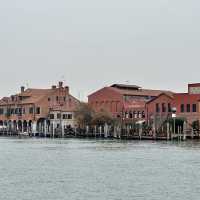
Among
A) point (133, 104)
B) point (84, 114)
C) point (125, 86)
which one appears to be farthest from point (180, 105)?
point (125, 86)

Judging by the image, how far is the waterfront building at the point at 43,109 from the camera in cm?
12231

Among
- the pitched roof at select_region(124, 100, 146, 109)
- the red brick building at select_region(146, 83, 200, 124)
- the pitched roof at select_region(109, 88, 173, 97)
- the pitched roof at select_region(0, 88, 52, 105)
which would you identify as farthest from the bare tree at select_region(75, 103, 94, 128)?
the red brick building at select_region(146, 83, 200, 124)

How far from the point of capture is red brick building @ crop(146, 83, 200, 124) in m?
99.9

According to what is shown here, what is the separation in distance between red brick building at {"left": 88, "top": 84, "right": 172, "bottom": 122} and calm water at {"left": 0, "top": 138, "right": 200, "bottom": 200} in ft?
164

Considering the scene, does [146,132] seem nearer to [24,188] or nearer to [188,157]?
[188,157]

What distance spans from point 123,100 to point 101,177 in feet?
238

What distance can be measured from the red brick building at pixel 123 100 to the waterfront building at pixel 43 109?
573cm

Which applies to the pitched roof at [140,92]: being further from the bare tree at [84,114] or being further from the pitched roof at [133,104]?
the bare tree at [84,114]

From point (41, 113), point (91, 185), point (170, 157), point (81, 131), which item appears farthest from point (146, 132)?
point (91, 185)

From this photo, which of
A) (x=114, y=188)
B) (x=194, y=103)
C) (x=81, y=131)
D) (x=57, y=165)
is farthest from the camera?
(x=81, y=131)

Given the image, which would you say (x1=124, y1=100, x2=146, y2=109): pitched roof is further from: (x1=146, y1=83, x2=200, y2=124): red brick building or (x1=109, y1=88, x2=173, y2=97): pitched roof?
(x1=146, y1=83, x2=200, y2=124): red brick building

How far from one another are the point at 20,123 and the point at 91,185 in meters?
91.1

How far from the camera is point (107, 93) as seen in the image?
11744 cm

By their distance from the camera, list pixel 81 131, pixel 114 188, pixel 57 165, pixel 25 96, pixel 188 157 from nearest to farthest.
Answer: pixel 114 188 → pixel 57 165 → pixel 188 157 → pixel 81 131 → pixel 25 96
